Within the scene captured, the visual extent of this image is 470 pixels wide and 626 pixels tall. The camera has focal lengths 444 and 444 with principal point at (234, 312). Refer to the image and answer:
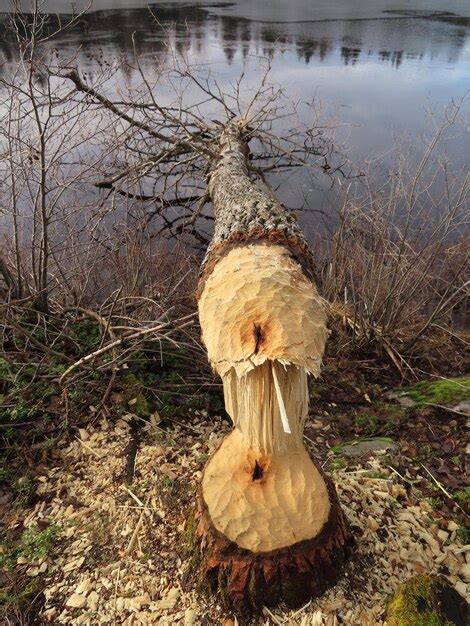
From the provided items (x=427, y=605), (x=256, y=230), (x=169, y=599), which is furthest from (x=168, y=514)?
(x=256, y=230)

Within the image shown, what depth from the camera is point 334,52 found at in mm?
13016

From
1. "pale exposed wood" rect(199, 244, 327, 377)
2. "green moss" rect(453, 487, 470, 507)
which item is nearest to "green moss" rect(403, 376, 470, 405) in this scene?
"green moss" rect(453, 487, 470, 507)

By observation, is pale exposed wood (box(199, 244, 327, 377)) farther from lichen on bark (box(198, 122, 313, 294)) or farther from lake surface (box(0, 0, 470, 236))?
lake surface (box(0, 0, 470, 236))

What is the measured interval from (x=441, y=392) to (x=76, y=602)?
2821 mm

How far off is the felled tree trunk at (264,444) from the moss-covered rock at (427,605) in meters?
0.27

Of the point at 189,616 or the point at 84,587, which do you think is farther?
the point at 84,587

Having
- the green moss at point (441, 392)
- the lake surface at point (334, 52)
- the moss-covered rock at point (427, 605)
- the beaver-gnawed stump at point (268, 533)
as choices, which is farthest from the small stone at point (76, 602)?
the lake surface at point (334, 52)

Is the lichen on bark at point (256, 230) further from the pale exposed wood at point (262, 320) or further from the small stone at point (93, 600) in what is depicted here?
the small stone at point (93, 600)

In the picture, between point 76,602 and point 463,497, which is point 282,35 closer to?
point 463,497

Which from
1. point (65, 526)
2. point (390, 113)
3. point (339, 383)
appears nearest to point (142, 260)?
point (339, 383)

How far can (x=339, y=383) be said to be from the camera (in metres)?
3.77

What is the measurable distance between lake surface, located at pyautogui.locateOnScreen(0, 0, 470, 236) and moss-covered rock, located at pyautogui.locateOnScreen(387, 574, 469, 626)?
4702mm

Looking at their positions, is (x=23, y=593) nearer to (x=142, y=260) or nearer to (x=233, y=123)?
(x=142, y=260)

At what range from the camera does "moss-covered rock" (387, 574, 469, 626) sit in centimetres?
150
